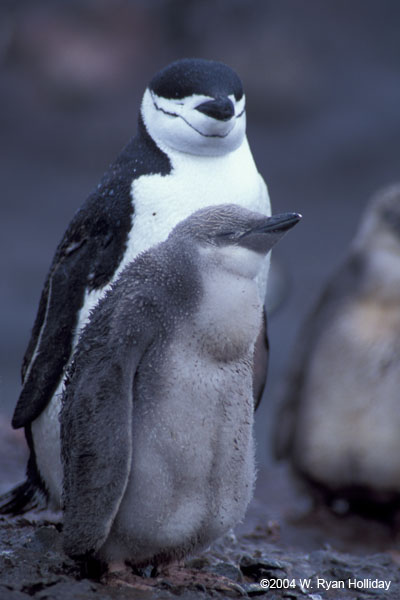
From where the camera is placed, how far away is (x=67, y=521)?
1.70 metres

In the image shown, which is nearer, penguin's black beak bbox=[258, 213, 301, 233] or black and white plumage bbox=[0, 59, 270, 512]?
penguin's black beak bbox=[258, 213, 301, 233]

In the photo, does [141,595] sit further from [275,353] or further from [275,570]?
[275,353]

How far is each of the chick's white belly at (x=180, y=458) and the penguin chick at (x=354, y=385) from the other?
170 cm

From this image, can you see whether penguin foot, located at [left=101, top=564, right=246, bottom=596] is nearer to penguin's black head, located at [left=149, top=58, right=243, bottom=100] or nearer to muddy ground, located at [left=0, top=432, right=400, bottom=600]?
muddy ground, located at [left=0, top=432, right=400, bottom=600]

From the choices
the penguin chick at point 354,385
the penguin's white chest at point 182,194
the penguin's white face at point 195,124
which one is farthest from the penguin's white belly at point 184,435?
the penguin chick at point 354,385

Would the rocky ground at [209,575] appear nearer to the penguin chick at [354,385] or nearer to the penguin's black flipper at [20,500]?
the penguin's black flipper at [20,500]

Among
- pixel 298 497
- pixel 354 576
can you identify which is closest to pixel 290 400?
pixel 298 497

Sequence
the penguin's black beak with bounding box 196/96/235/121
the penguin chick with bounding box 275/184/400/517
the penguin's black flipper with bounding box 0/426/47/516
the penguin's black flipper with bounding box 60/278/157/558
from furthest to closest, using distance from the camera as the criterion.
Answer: the penguin chick with bounding box 275/184/400/517 → the penguin's black flipper with bounding box 0/426/47/516 → the penguin's black beak with bounding box 196/96/235/121 → the penguin's black flipper with bounding box 60/278/157/558

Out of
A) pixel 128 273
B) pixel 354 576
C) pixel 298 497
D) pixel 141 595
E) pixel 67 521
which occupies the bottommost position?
pixel 298 497

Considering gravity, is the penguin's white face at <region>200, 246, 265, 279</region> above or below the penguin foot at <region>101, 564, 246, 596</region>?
above

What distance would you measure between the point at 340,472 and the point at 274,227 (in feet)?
6.35

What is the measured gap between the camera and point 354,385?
3.45m

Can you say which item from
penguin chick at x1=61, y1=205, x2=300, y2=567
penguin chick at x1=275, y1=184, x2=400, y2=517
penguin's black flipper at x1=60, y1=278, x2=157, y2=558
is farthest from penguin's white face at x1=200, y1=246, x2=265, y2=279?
penguin chick at x1=275, y1=184, x2=400, y2=517

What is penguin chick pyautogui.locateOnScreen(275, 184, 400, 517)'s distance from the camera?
336 cm
